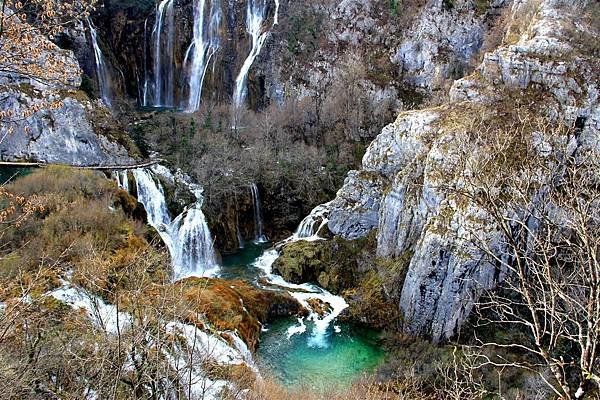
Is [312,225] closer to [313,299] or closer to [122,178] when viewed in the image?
[313,299]

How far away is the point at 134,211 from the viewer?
2348cm

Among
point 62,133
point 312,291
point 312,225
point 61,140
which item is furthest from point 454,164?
point 62,133

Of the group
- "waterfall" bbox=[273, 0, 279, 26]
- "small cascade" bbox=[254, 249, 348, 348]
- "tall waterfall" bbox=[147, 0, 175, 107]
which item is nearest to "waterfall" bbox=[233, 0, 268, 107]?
"waterfall" bbox=[273, 0, 279, 26]

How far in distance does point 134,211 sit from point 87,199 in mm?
3740

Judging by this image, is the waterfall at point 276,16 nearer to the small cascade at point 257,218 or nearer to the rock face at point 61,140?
the small cascade at point 257,218

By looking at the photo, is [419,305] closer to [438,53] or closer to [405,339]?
[405,339]

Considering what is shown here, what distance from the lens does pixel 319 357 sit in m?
19.3

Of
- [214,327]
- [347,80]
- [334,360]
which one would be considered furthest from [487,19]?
[214,327]

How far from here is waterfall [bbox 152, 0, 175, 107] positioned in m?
42.7

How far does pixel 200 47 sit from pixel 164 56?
11.6 ft

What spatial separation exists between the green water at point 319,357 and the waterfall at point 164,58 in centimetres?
2934

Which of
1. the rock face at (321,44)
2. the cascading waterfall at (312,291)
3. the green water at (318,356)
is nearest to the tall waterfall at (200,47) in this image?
the rock face at (321,44)

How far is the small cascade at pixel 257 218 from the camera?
101 ft

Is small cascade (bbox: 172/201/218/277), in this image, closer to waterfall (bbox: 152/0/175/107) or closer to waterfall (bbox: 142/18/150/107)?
waterfall (bbox: 152/0/175/107)
